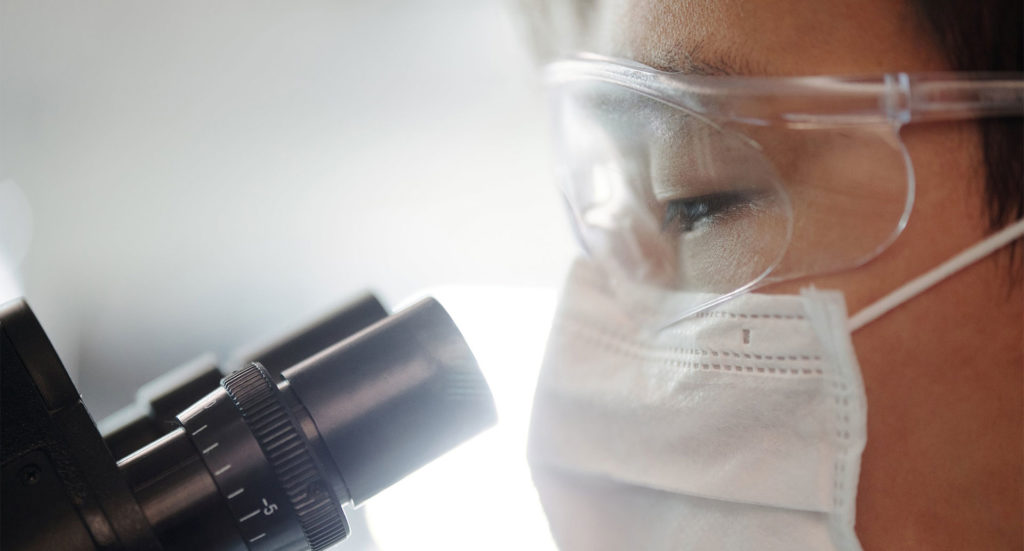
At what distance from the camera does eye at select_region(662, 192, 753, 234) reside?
1.85 feet

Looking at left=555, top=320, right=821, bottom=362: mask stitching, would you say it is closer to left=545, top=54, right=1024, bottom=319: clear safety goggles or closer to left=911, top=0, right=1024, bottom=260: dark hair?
left=545, top=54, right=1024, bottom=319: clear safety goggles

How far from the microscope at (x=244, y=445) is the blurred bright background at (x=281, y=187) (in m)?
0.54

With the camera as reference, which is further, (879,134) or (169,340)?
(169,340)

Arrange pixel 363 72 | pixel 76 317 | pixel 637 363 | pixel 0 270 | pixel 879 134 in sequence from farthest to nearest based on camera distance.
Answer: pixel 363 72 → pixel 76 317 → pixel 0 270 → pixel 637 363 → pixel 879 134

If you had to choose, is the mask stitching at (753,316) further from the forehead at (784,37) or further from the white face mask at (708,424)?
the forehead at (784,37)

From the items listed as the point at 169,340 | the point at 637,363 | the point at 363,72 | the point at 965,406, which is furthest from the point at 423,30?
Answer: the point at 965,406

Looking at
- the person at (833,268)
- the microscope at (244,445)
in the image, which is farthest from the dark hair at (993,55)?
the microscope at (244,445)

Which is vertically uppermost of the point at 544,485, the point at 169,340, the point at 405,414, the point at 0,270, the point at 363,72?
the point at 363,72

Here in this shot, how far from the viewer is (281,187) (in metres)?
1.27

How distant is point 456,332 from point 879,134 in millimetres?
315

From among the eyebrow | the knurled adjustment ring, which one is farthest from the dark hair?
the knurled adjustment ring

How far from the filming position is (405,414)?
1.77 ft

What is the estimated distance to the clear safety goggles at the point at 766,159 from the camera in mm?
496

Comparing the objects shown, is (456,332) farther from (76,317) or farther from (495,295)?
(76,317)
